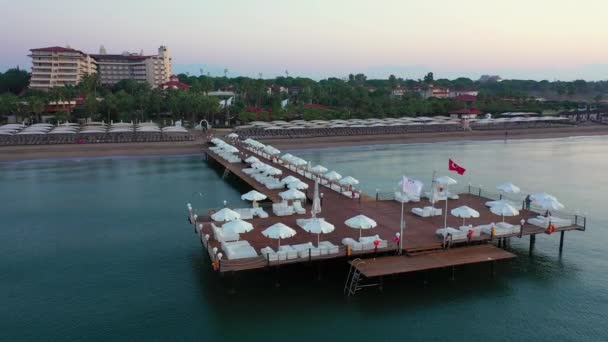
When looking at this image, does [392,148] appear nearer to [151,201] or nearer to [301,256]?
[151,201]

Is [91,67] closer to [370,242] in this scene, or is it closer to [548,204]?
[370,242]

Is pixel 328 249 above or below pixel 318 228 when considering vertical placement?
below

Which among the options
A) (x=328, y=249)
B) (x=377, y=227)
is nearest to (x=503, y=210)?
(x=377, y=227)

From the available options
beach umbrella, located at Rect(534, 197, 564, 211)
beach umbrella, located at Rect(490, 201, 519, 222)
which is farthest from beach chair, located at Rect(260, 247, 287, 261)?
beach umbrella, located at Rect(534, 197, 564, 211)

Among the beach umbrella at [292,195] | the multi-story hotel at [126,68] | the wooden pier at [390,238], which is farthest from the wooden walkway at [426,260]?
the multi-story hotel at [126,68]

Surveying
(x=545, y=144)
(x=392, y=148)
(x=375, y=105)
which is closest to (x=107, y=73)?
(x=375, y=105)

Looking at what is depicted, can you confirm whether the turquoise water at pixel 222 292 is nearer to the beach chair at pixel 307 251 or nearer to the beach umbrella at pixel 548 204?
the beach chair at pixel 307 251
